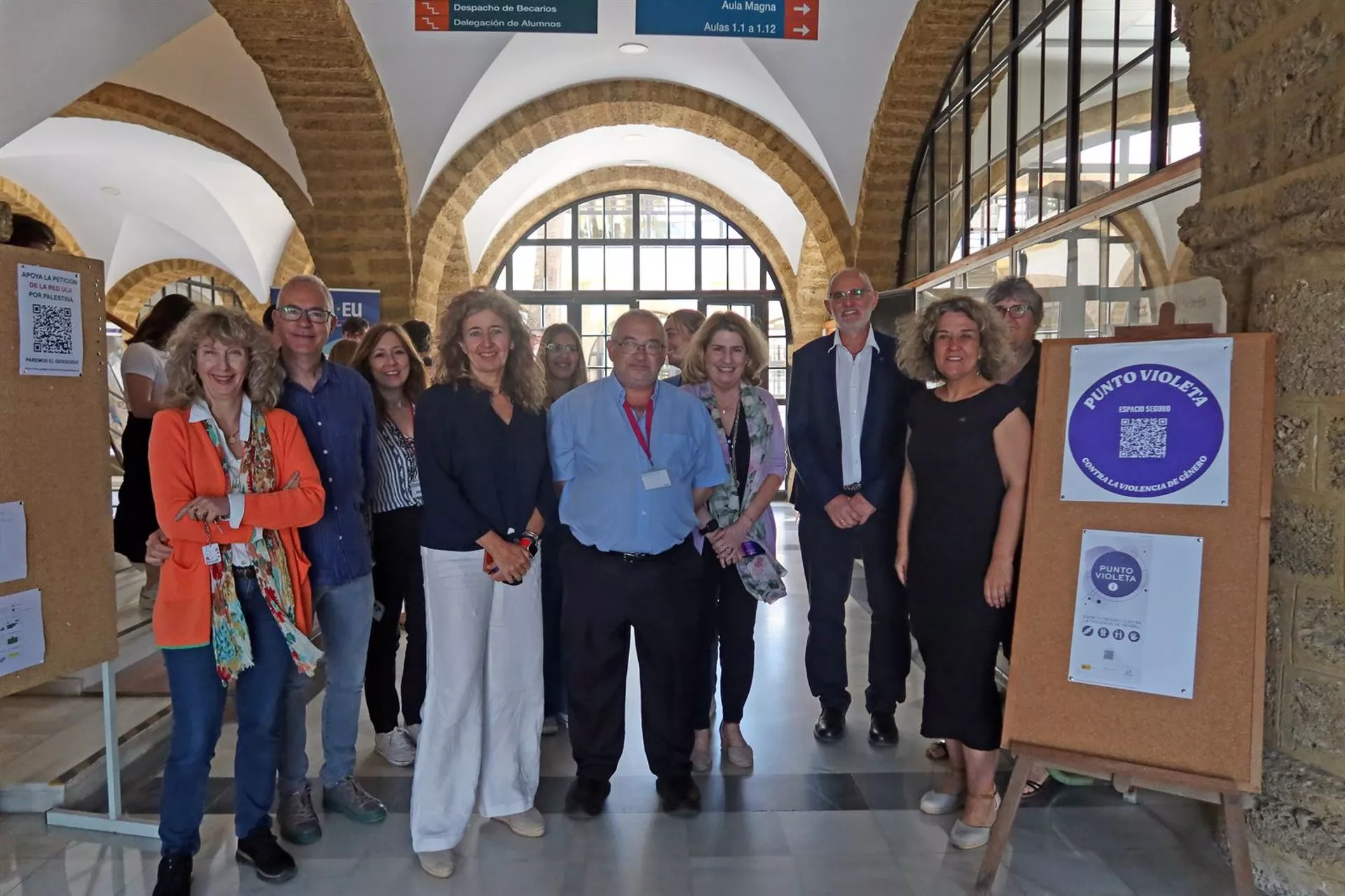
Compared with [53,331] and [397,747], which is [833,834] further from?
[53,331]

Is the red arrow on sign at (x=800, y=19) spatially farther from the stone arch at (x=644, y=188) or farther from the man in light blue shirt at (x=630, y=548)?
the stone arch at (x=644, y=188)

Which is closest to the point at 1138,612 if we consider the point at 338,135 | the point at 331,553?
the point at 331,553

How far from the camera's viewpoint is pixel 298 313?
8.00ft

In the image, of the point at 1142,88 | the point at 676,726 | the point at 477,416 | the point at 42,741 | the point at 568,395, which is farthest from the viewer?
the point at 1142,88

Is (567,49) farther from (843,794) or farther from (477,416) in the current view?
(843,794)

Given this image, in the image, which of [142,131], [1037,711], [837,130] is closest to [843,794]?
[1037,711]

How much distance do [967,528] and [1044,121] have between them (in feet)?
14.0

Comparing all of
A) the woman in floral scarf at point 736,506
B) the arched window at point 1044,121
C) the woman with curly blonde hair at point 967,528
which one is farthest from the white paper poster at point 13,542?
the arched window at point 1044,121

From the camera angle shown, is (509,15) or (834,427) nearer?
(834,427)

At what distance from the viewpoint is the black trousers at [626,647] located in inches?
101

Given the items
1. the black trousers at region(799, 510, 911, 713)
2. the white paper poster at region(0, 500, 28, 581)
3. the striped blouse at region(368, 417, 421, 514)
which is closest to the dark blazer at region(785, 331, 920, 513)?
the black trousers at region(799, 510, 911, 713)

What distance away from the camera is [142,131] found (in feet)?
30.7

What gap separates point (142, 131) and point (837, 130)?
7.63 m

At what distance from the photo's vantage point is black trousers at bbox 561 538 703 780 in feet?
8.44
